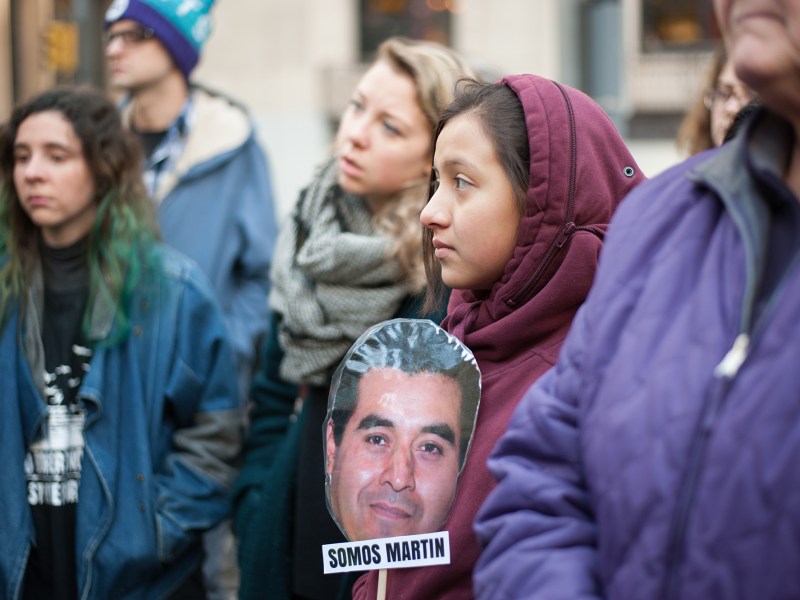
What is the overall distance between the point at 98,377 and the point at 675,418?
202 centimetres

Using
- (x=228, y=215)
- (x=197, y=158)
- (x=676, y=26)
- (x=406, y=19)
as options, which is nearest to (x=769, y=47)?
(x=228, y=215)

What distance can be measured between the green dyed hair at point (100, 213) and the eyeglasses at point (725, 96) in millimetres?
1784

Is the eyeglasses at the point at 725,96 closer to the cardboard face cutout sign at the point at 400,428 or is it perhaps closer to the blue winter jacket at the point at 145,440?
the blue winter jacket at the point at 145,440

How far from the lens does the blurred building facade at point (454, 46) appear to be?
1767cm

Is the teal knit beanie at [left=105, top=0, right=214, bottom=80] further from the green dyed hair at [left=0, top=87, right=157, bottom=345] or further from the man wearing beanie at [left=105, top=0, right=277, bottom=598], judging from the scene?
the green dyed hair at [left=0, top=87, right=157, bottom=345]

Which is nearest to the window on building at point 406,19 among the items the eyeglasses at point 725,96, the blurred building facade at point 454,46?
the blurred building facade at point 454,46

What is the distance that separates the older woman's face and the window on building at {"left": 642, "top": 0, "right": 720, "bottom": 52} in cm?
1731

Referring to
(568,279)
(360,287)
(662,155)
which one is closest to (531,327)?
(568,279)

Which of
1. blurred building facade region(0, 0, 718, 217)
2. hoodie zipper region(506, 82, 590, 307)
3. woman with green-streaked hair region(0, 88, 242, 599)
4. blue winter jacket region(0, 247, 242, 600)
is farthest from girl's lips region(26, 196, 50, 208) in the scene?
blurred building facade region(0, 0, 718, 217)

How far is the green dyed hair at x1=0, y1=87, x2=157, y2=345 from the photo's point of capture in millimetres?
3064

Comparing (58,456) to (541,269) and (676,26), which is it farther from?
(676,26)

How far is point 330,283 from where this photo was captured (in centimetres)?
→ 302

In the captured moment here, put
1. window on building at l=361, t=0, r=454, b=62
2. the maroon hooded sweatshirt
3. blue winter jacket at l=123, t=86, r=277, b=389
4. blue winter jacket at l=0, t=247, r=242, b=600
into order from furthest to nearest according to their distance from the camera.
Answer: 1. window on building at l=361, t=0, r=454, b=62
2. blue winter jacket at l=123, t=86, r=277, b=389
3. blue winter jacket at l=0, t=247, r=242, b=600
4. the maroon hooded sweatshirt

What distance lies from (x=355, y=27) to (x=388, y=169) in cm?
1588
